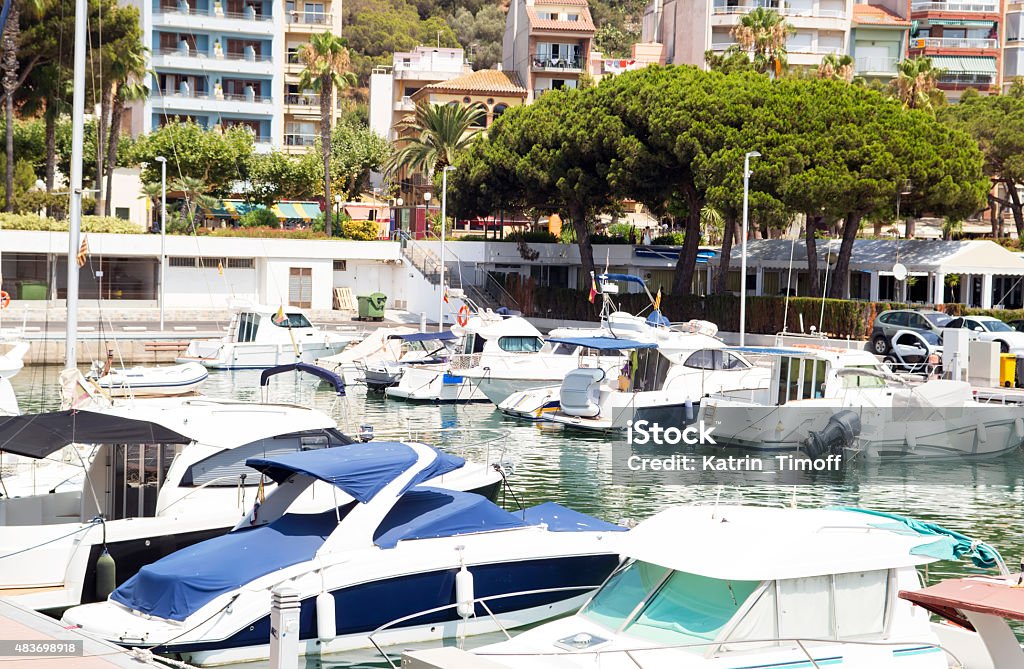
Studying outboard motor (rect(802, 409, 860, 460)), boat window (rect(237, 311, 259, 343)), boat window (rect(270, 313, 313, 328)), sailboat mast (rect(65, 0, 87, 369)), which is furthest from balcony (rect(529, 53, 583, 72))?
sailboat mast (rect(65, 0, 87, 369))

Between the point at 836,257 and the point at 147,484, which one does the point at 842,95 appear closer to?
the point at 836,257

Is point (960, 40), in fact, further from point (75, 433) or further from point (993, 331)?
point (75, 433)

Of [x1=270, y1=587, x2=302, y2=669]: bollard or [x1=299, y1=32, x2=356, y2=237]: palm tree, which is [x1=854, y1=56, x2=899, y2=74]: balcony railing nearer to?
[x1=299, y1=32, x2=356, y2=237]: palm tree

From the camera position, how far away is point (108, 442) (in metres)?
15.5

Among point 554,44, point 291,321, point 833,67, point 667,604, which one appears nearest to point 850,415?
point 667,604

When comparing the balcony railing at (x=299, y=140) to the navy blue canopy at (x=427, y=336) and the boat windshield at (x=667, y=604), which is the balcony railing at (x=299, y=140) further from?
the boat windshield at (x=667, y=604)

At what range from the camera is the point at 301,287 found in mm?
63125

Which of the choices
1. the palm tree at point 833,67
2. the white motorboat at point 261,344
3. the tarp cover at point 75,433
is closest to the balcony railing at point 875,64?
the palm tree at point 833,67

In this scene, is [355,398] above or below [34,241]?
below

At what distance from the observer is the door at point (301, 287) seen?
6278cm

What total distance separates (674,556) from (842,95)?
44.1m

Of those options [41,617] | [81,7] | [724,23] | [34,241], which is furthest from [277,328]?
[724,23]

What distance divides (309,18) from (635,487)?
251 ft

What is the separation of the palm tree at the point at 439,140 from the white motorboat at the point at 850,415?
48.5m
